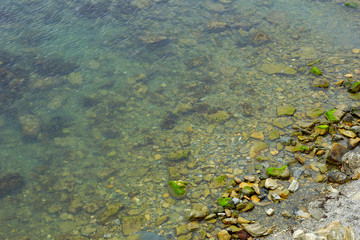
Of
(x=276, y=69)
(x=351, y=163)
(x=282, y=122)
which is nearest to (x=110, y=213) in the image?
(x=282, y=122)

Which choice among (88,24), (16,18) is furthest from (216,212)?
(16,18)

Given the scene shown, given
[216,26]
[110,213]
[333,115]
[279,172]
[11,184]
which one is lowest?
[110,213]

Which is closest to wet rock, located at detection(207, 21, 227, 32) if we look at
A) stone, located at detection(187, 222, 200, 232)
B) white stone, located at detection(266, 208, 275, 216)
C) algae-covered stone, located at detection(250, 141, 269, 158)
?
algae-covered stone, located at detection(250, 141, 269, 158)

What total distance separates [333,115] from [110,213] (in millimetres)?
8708

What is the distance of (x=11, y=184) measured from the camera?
35.5ft

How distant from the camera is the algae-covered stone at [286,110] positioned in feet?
39.8

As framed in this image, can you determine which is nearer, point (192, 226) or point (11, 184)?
point (192, 226)

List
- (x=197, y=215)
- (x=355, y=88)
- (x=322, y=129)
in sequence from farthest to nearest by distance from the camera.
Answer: (x=355, y=88)
(x=322, y=129)
(x=197, y=215)

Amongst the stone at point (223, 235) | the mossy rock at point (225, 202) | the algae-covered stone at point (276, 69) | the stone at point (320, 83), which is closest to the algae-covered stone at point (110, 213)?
the mossy rock at point (225, 202)

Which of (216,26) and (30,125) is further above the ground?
(216,26)

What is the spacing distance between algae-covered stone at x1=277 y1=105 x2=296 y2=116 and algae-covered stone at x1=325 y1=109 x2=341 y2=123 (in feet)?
4.18

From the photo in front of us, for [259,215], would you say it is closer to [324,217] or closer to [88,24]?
[324,217]

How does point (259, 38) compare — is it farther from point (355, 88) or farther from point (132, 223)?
point (132, 223)

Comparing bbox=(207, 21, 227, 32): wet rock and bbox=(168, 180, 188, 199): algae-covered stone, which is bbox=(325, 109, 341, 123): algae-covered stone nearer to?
bbox=(168, 180, 188, 199): algae-covered stone
